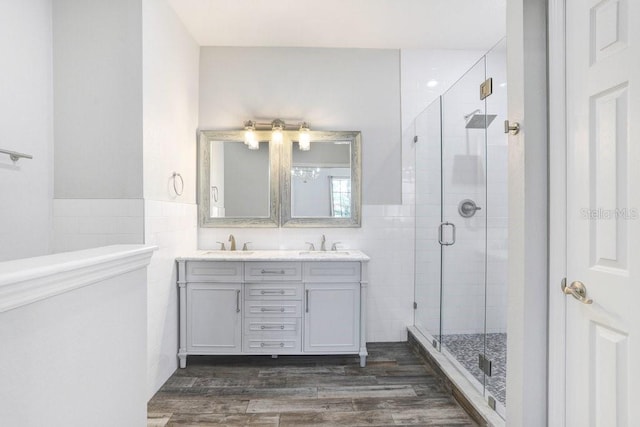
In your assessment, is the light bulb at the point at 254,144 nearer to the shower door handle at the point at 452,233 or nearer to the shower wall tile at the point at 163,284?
the shower wall tile at the point at 163,284

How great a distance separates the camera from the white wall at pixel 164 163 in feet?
7.01

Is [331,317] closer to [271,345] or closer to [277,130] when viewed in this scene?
[271,345]

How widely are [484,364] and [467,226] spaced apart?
103cm

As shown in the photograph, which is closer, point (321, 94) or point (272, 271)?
point (272, 271)

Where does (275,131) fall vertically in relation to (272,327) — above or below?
above

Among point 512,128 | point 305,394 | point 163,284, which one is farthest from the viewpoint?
point 163,284

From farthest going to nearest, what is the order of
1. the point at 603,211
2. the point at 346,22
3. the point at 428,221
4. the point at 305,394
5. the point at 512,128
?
the point at 428,221
the point at 346,22
the point at 305,394
the point at 512,128
the point at 603,211

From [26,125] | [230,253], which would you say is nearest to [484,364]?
[230,253]

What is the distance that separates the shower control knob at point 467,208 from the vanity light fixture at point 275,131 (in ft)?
4.82

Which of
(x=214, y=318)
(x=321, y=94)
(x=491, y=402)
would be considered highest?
(x=321, y=94)

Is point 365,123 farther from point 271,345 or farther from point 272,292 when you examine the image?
point 271,345

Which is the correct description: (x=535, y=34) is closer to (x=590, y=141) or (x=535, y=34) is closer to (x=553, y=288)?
(x=590, y=141)

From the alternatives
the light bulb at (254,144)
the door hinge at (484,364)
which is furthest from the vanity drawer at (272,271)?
the door hinge at (484,364)

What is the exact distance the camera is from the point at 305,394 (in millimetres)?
2238
